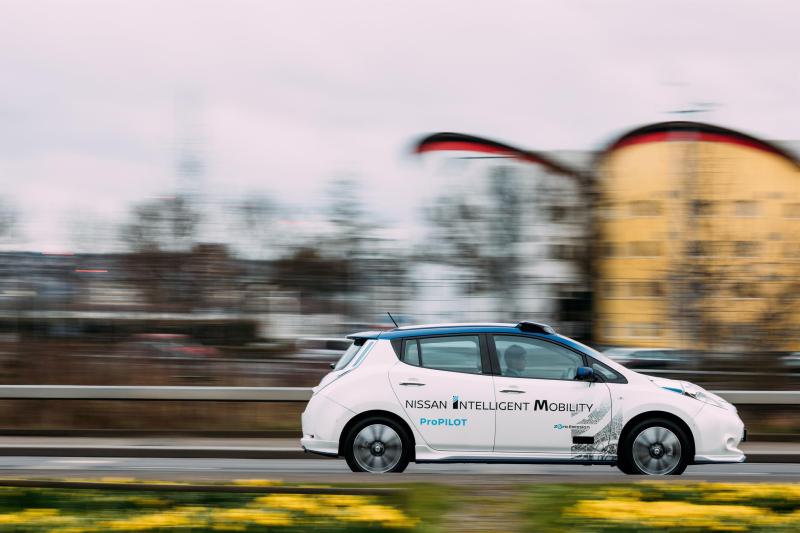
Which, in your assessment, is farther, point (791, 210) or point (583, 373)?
point (791, 210)

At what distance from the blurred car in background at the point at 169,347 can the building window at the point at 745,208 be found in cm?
974

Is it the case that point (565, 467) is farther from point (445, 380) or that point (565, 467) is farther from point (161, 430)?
point (161, 430)

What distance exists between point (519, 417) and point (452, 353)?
900 millimetres

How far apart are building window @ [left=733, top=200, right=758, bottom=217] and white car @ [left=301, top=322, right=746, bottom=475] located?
32.8 ft

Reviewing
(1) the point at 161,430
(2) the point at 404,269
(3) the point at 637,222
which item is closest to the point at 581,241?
(3) the point at 637,222

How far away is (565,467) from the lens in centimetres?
1238

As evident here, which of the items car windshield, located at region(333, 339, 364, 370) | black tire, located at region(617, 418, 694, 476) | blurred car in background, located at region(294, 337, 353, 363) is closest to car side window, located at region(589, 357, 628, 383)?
black tire, located at region(617, 418, 694, 476)

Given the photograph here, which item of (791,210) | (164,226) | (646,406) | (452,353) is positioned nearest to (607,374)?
(646,406)

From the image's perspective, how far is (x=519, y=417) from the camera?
1037 cm

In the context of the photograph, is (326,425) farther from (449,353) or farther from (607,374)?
(607,374)

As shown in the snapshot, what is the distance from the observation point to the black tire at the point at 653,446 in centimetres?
1041

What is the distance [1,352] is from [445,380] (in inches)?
450

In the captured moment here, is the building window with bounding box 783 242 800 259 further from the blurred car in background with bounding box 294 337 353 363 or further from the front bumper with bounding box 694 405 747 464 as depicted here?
the front bumper with bounding box 694 405 747 464

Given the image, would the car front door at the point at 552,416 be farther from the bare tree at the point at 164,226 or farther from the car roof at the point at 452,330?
the bare tree at the point at 164,226
